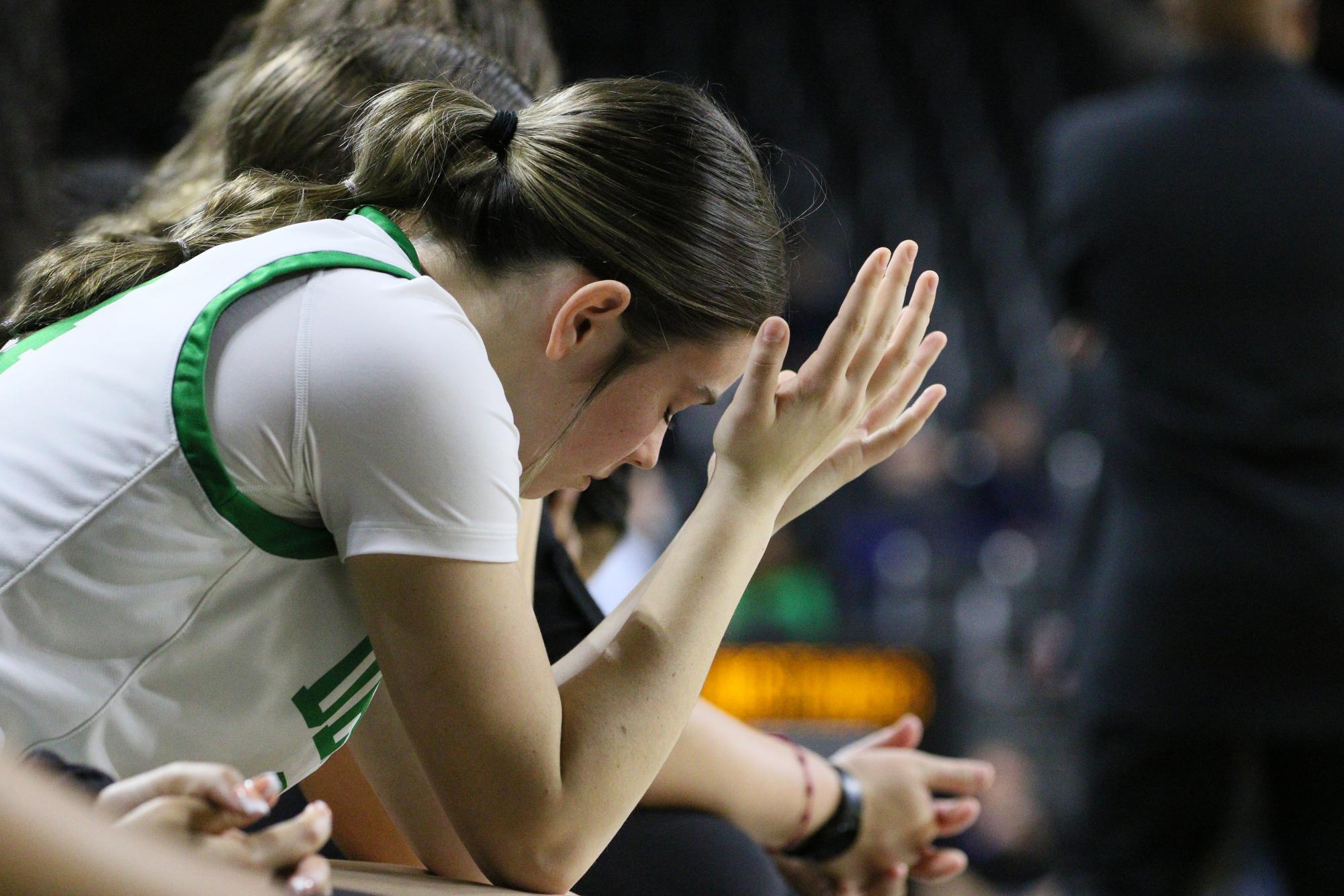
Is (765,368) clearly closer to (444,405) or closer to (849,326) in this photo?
(849,326)

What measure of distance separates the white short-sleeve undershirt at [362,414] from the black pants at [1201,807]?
4.44ft

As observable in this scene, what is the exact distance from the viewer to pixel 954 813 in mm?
1438

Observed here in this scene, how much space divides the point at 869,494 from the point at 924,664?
57.7 inches

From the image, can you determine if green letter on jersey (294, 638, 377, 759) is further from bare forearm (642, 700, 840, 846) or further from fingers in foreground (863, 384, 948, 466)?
fingers in foreground (863, 384, 948, 466)

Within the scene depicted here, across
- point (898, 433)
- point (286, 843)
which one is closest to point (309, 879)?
point (286, 843)

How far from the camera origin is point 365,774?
1.21 m

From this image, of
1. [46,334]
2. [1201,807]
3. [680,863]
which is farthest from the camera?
[1201,807]

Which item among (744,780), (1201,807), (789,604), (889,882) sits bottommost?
(789,604)

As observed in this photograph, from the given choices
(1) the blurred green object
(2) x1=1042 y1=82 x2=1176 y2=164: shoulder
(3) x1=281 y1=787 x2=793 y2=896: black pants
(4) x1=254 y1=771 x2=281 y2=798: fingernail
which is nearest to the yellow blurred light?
(1) the blurred green object

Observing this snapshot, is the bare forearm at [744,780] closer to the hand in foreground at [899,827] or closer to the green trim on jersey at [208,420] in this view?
the hand in foreground at [899,827]

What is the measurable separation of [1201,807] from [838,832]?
2.52 feet

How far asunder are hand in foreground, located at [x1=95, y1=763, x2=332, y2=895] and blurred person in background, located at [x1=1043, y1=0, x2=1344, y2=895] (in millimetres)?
1521

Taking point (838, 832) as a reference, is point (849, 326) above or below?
above

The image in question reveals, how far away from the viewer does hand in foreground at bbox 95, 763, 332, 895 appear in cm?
67
